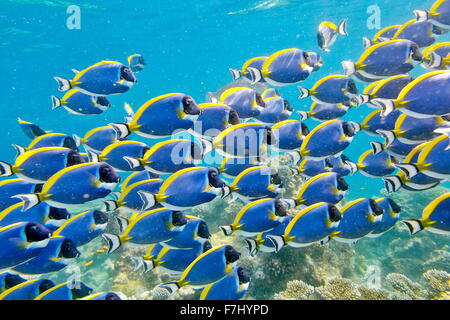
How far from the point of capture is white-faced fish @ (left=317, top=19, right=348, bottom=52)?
4.65 metres

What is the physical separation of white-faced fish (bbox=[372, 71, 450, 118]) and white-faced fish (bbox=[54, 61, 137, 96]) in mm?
3085

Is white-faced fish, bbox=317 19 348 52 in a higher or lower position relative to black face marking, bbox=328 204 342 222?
higher

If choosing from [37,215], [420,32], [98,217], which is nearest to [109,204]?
[98,217]

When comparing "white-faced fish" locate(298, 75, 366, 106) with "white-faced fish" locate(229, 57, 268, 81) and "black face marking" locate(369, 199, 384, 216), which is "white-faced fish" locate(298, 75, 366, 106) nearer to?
"white-faced fish" locate(229, 57, 268, 81)

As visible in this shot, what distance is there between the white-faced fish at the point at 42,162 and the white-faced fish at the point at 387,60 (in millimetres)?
3488

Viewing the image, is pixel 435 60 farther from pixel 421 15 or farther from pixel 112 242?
pixel 112 242

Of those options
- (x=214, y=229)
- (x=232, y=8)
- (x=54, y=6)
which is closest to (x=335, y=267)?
(x=214, y=229)

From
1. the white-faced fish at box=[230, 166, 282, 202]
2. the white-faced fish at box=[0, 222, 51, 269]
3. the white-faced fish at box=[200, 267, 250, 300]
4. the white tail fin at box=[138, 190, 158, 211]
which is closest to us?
the white-faced fish at box=[0, 222, 51, 269]

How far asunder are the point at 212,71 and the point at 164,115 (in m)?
65.3

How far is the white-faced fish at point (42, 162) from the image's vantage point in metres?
3.03

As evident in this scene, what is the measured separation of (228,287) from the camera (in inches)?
120

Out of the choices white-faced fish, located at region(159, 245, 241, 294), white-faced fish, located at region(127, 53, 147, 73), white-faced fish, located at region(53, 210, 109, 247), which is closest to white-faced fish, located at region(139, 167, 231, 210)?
white-faced fish, located at region(159, 245, 241, 294)

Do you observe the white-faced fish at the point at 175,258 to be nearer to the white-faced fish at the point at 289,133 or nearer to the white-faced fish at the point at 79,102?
the white-faced fish at the point at 289,133

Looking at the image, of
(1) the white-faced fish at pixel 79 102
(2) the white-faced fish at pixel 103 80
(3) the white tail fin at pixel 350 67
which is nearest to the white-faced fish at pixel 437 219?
(3) the white tail fin at pixel 350 67
